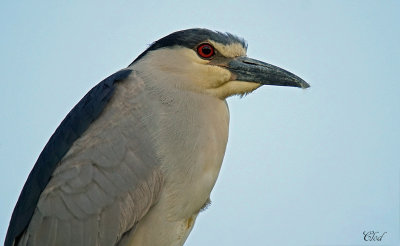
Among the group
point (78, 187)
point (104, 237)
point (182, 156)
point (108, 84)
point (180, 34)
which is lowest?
point (104, 237)

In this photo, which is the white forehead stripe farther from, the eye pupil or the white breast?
the white breast

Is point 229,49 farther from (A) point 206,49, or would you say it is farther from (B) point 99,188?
(B) point 99,188

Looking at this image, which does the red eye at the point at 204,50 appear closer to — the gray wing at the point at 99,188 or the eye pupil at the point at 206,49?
the eye pupil at the point at 206,49

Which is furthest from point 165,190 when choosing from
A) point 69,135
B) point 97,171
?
point 69,135

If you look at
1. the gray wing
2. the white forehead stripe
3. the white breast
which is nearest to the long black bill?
the white forehead stripe

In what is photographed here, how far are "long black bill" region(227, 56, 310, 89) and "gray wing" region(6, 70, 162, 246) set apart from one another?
829mm

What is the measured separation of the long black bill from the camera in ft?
15.0

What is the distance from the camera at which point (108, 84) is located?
4.32 m

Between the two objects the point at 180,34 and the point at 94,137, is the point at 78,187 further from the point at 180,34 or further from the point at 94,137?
the point at 180,34

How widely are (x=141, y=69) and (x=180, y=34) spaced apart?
40 centimetres

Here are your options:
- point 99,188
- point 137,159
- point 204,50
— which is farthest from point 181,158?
point 204,50

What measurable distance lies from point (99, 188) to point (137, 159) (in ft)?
1.05

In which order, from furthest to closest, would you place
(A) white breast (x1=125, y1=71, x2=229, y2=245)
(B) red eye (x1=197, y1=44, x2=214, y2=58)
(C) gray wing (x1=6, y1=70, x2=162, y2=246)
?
(B) red eye (x1=197, y1=44, x2=214, y2=58)
(A) white breast (x1=125, y1=71, x2=229, y2=245)
(C) gray wing (x1=6, y1=70, x2=162, y2=246)

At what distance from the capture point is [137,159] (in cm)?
406
